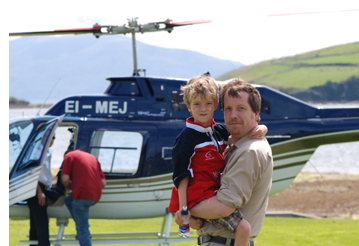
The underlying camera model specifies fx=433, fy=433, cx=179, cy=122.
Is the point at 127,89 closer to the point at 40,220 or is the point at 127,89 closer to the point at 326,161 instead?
the point at 40,220

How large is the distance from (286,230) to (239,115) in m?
6.38

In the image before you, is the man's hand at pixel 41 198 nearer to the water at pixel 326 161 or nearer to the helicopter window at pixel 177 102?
the helicopter window at pixel 177 102

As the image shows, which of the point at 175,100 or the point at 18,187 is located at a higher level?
the point at 175,100

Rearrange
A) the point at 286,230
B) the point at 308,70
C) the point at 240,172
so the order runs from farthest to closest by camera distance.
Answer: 1. the point at 308,70
2. the point at 286,230
3. the point at 240,172

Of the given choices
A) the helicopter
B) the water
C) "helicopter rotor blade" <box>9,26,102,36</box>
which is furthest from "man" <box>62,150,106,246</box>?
the water

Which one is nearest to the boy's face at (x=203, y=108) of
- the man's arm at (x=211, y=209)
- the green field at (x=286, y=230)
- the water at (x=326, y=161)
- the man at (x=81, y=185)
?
the man's arm at (x=211, y=209)

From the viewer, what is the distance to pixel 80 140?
245 inches

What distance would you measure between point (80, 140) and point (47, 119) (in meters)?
0.56

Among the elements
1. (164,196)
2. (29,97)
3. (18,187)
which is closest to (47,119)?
(18,187)

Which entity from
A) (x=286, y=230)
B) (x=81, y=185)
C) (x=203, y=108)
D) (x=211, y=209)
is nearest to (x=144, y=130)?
(x=81, y=185)

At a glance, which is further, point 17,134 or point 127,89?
point 127,89

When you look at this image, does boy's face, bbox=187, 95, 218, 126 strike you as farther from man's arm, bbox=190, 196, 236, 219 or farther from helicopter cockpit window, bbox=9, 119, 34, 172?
helicopter cockpit window, bbox=9, 119, 34, 172

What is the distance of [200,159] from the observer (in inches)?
93.8
